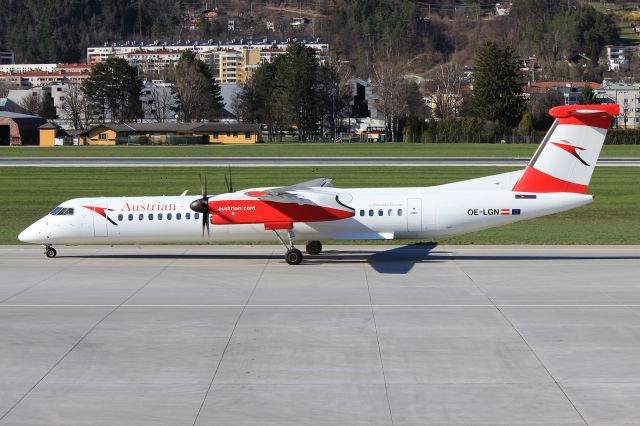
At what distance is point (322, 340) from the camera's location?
21.2 meters

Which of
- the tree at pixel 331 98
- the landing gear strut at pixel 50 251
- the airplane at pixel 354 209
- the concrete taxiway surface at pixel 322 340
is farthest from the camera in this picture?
the tree at pixel 331 98

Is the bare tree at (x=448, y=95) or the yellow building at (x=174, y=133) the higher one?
the bare tree at (x=448, y=95)

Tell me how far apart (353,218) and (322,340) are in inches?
419

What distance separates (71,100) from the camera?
19300cm

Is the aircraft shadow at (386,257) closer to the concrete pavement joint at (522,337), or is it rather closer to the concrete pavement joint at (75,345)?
the concrete pavement joint at (522,337)

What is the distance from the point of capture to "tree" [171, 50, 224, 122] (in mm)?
182750

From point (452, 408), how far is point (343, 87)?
578ft

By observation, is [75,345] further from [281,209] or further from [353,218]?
[353,218]

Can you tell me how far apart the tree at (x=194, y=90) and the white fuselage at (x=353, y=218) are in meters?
152

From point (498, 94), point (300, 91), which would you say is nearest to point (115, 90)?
point (300, 91)

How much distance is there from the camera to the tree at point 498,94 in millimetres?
146750

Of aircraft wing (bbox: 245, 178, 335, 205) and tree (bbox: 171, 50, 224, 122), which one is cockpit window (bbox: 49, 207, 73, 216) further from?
tree (bbox: 171, 50, 224, 122)

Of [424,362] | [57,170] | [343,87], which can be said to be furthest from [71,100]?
[424,362]

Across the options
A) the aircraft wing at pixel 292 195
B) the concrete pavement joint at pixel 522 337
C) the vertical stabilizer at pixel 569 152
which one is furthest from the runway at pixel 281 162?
the concrete pavement joint at pixel 522 337
